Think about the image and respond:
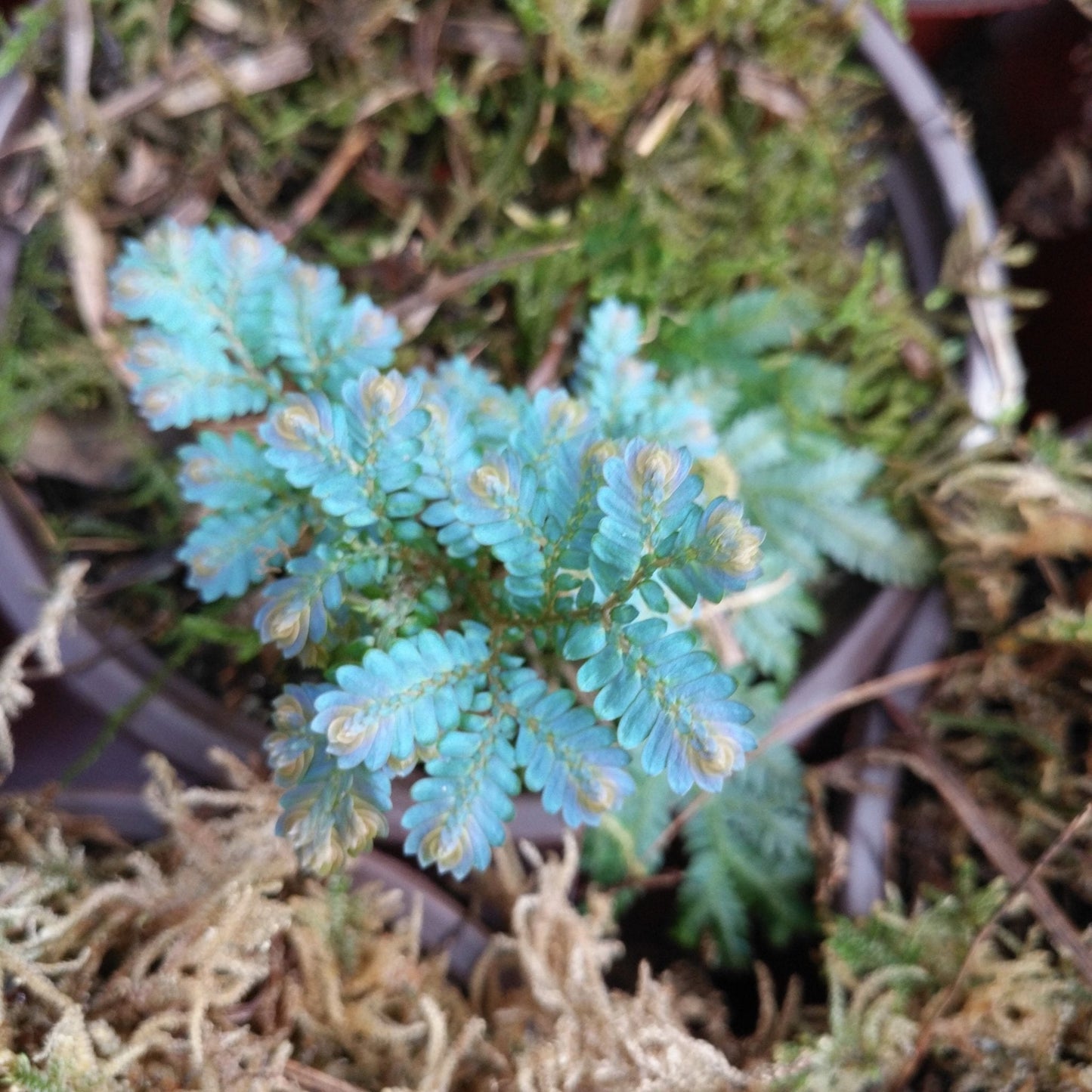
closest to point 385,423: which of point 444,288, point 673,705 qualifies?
point 673,705

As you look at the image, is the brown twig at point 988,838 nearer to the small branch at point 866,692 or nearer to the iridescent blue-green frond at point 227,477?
the small branch at point 866,692

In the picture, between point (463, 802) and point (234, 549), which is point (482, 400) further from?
point (463, 802)

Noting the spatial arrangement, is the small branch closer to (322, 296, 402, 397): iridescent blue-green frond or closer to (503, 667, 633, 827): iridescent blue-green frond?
(503, 667, 633, 827): iridescent blue-green frond

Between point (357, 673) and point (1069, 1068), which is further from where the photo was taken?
point (1069, 1068)

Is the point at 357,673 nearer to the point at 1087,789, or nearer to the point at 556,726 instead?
the point at 556,726

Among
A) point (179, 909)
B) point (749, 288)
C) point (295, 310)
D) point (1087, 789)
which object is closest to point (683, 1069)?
point (179, 909)

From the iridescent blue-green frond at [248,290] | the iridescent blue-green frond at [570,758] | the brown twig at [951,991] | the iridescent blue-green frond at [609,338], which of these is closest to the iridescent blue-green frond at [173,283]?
the iridescent blue-green frond at [248,290]
